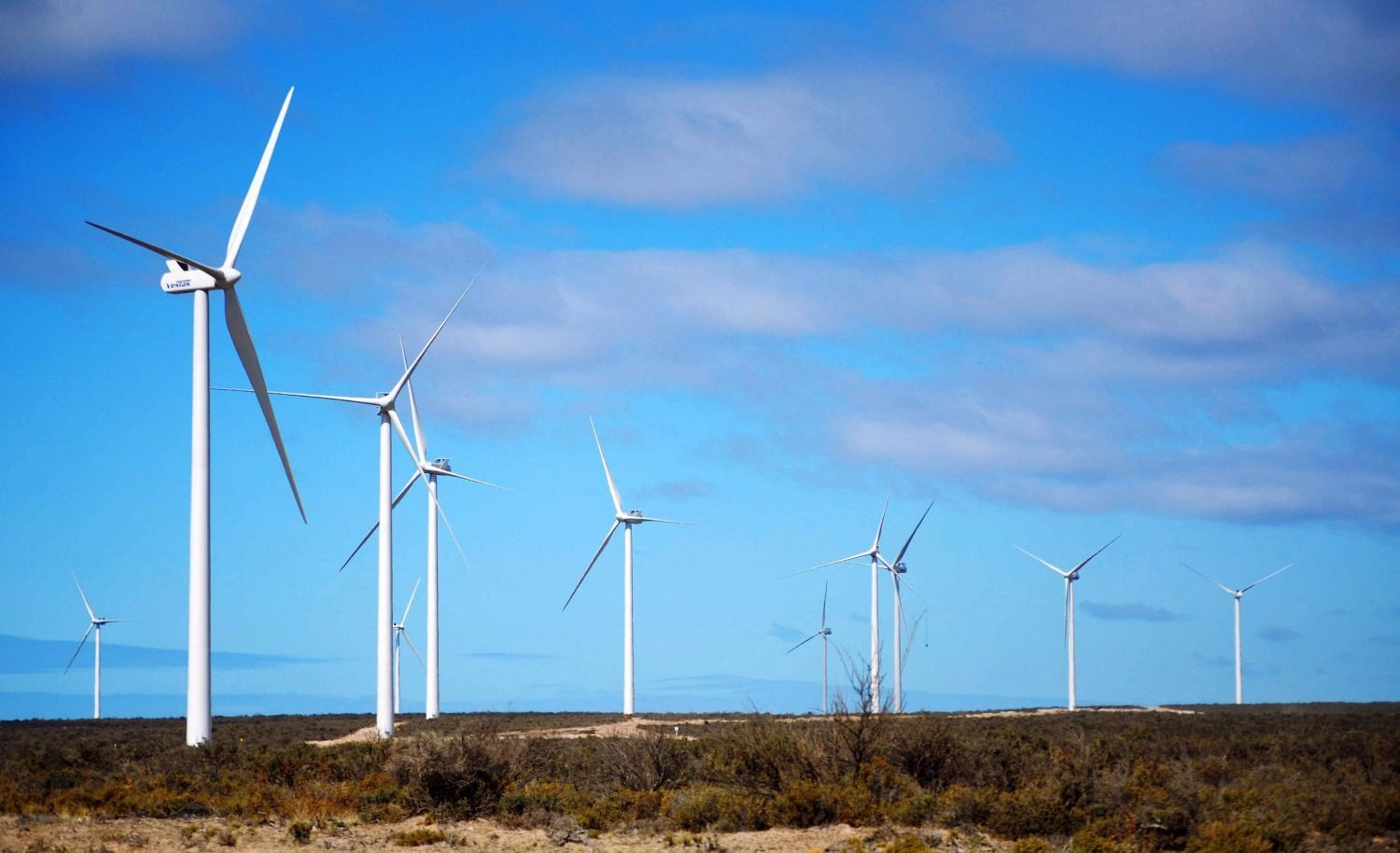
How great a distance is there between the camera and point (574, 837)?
2488 centimetres

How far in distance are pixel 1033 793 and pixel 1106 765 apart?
21.0ft

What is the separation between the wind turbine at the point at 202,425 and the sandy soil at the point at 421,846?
9.71 meters

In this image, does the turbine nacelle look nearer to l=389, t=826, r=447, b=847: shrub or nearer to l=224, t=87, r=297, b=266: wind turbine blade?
l=224, t=87, r=297, b=266: wind turbine blade

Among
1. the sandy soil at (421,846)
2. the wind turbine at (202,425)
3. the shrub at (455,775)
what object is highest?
the wind turbine at (202,425)

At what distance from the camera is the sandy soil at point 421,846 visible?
74.9 feet

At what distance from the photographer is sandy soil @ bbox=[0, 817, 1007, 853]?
22.8 m

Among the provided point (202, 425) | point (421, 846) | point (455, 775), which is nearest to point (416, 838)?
point (421, 846)

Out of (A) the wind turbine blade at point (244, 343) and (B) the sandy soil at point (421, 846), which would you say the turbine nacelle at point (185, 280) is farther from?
(B) the sandy soil at point (421, 846)

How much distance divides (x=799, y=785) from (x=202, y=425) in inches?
802

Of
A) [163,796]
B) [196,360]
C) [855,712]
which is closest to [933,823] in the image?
[855,712]

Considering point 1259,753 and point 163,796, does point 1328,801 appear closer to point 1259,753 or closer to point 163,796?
point 1259,753

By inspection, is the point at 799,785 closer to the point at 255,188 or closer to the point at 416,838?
the point at 416,838

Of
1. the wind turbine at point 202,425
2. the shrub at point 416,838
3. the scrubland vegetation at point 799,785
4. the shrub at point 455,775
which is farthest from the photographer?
the wind turbine at point 202,425

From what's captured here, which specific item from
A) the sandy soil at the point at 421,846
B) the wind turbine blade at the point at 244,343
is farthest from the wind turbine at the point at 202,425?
the sandy soil at the point at 421,846
